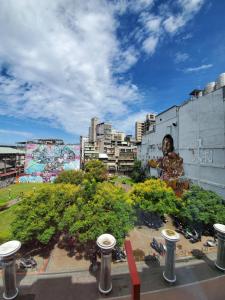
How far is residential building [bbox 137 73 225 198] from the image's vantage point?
Answer: 27969 mm

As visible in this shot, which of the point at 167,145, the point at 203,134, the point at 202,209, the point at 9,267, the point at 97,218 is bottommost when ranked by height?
the point at 9,267

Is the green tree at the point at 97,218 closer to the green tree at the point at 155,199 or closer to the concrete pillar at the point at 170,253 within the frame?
the concrete pillar at the point at 170,253

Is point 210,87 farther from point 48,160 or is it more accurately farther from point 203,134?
point 48,160

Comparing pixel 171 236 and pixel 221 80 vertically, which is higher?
pixel 221 80

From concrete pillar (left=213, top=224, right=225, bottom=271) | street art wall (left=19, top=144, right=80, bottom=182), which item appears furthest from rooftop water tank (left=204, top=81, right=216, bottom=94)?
street art wall (left=19, top=144, right=80, bottom=182)

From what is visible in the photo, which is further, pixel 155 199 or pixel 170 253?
pixel 155 199

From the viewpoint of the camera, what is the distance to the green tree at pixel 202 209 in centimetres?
2216

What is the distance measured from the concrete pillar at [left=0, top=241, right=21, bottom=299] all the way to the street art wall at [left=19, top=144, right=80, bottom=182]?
2285 inches

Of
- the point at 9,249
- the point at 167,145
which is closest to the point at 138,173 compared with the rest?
the point at 167,145

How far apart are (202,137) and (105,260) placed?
27.0 metres

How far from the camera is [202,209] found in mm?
22812

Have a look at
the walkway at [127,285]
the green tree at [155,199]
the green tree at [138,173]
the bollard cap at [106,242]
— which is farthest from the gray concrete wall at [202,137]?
the green tree at [138,173]

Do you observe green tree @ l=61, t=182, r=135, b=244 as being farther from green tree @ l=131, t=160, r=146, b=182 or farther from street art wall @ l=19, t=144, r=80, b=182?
street art wall @ l=19, t=144, r=80, b=182

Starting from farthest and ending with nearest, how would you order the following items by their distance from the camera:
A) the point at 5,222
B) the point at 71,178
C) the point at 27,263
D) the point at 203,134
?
the point at 71,178, the point at 203,134, the point at 5,222, the point at 27,263
